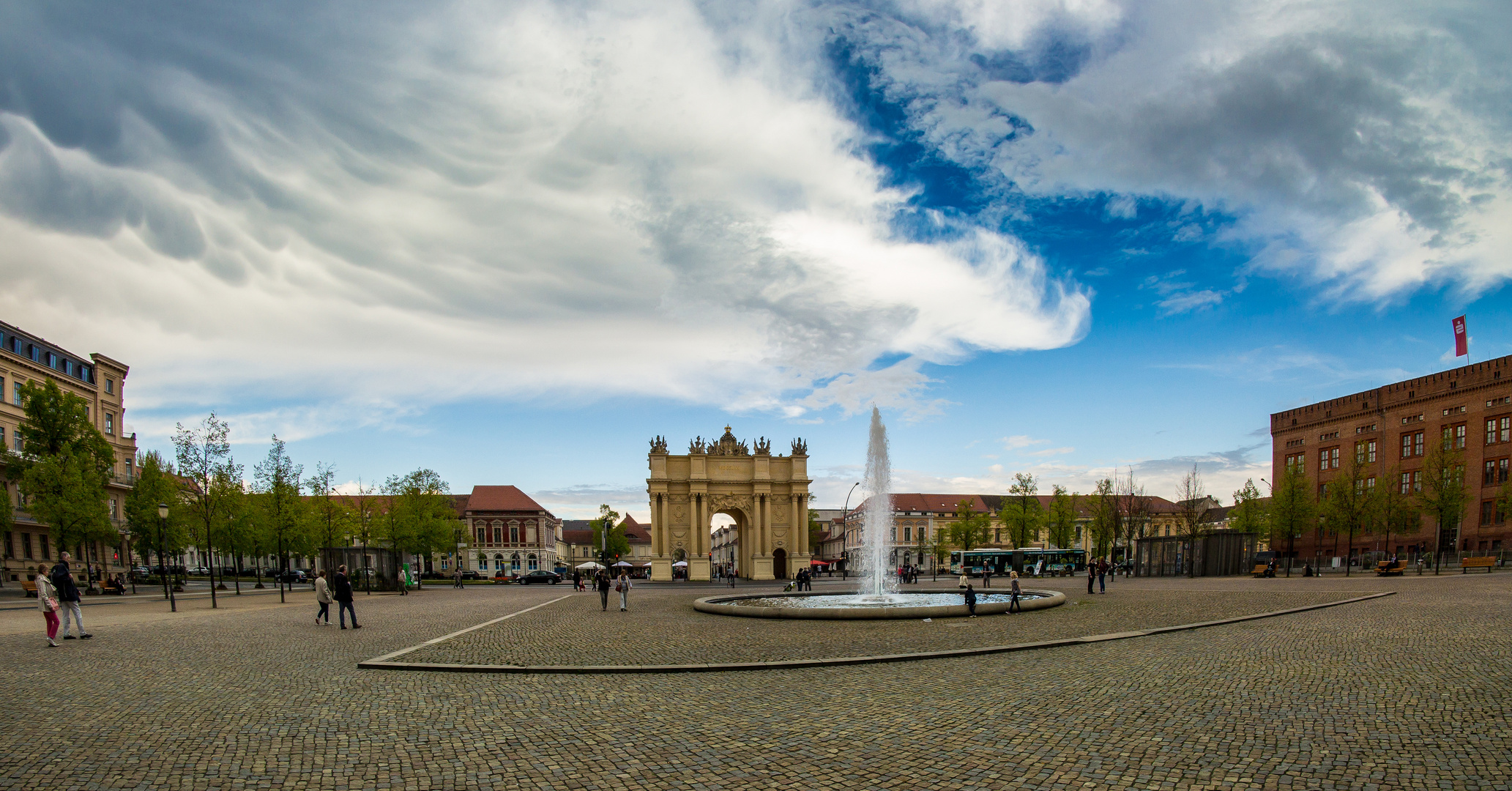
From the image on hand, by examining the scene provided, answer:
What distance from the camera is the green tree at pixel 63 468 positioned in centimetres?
4556

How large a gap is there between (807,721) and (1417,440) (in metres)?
95.9

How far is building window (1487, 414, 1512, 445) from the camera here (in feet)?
231

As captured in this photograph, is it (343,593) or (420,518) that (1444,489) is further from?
(420,518)

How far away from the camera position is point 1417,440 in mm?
80750

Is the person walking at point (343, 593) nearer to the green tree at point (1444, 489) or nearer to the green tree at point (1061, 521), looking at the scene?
the green tree at point (1444, 489)

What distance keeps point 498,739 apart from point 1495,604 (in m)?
28.6

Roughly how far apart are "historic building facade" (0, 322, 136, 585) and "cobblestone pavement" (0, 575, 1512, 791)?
46.5m

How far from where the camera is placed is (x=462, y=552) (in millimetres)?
113938

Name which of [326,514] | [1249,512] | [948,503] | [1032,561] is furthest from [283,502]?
[948,503]

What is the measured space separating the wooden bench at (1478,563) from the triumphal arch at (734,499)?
48.4 m

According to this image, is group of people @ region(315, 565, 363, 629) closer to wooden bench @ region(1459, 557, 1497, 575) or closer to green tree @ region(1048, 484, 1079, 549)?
wooden bench @ region(1459, 557, 1497, 575)

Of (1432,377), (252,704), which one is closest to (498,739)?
(252,704)

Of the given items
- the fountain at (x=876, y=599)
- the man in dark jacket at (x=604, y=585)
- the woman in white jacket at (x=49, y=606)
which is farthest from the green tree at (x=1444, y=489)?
the woman in white jacket at (x=49, y=606)

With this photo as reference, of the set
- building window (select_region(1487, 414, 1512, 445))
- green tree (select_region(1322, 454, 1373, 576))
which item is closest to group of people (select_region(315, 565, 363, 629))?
green tree (select_region(1322, 454, 1373, 576))
